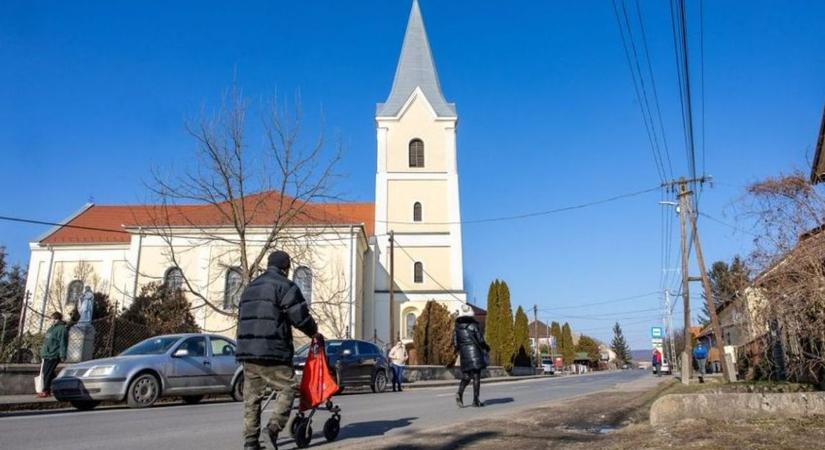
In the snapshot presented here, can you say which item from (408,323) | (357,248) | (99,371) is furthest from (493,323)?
(99,371)

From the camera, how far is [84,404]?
1154 centimetres

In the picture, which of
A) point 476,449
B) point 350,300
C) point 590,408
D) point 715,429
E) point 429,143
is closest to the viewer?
point 476,449

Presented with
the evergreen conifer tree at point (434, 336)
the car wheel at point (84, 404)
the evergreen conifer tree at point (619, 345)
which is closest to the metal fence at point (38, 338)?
the car wheel at point (84, 404)

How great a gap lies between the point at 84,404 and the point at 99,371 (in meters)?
0.80

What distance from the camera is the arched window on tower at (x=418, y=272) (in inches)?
1652

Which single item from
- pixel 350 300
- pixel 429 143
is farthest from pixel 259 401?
pixel 429 143

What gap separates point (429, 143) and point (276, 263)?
38804 millimetres

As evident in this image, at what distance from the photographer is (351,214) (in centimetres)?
4884

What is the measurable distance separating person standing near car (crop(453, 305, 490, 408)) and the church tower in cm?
2878

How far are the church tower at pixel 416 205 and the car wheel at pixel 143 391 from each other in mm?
28190

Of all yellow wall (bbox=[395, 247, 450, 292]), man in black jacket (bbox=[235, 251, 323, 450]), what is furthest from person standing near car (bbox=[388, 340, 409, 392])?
yellow wall (bbox=[395, 247, 450, 292])

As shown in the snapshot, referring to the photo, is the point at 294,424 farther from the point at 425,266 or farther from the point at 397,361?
the point at 425,266

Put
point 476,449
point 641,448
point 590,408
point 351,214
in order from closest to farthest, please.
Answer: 1. point 641,448
2. point 476,449
3. point 590,408
4. point 351,214

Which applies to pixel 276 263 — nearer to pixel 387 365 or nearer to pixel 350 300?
pixel 387 365
